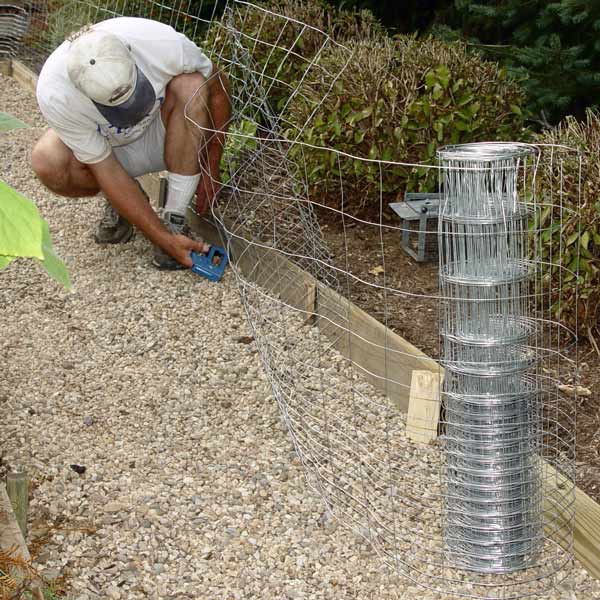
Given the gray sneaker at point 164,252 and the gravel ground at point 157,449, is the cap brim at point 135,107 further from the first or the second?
the gravel ground at point 157,449

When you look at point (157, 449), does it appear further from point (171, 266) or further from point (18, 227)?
point (18, 227)

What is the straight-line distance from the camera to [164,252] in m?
4.37

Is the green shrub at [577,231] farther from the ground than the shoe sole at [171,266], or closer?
farther from the ground

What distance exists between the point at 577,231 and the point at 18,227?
2.72 m

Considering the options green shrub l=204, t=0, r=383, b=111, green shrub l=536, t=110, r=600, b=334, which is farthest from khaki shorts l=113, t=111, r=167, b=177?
green shrub l=536, t=110, r=600, b=334

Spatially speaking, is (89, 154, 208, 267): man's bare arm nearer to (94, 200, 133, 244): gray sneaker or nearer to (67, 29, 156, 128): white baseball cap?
(67, 29, 156, 128): white baseball cap

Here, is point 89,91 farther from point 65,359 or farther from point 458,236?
point 458,236

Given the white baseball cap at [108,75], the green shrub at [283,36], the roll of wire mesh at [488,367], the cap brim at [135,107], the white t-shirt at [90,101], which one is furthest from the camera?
the green shrub at [283,36]

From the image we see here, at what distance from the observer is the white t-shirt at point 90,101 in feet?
12.5

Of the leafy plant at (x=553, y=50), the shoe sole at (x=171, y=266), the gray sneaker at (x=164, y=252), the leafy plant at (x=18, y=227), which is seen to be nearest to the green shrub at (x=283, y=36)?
the leafy plant at (x=553, y=50)

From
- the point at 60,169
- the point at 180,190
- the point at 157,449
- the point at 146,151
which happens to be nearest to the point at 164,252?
the point at 180,190

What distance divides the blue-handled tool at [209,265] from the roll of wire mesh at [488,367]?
1876 millimetres

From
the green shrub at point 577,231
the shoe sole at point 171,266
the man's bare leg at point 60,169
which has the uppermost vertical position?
the green shrub at point 577,231

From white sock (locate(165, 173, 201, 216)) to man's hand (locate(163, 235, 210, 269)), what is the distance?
0.58 ft
